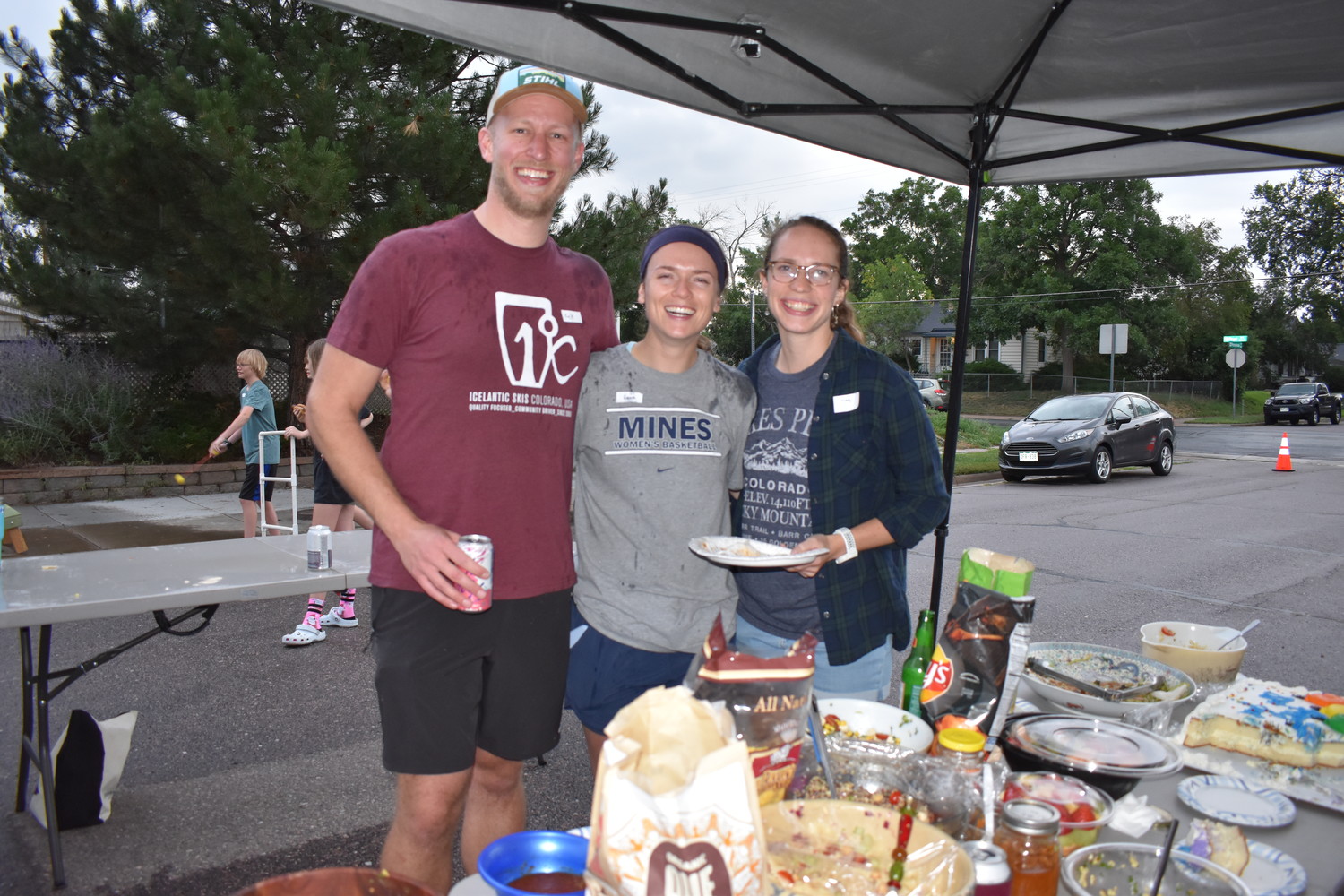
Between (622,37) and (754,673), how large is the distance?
223 centimetres

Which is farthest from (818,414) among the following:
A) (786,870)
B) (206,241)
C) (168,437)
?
(168,437)

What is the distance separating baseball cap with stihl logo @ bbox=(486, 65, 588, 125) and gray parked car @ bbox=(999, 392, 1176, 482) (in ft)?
48.2

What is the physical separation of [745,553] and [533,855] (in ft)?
2.98

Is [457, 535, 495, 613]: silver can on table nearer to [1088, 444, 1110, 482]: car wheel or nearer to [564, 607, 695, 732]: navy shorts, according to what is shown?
[564, 607, 695, 732]: navy shorts

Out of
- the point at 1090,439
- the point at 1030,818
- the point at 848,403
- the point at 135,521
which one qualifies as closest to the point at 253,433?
Result: the point at 135,521

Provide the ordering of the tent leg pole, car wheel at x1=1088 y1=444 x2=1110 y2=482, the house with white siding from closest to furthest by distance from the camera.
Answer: the tent leg pole, car wheel at x1=1088 y1=444 x2=1110 y2=482, the house with white siding

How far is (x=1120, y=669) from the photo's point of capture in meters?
2.32

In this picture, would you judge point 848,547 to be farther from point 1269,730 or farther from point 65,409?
point 65,409

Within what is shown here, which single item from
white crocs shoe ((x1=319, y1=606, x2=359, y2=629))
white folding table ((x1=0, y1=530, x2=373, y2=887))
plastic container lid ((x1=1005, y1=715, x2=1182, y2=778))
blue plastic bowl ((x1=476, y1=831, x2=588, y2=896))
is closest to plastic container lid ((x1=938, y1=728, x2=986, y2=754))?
plastic container lid ((x1=1005, y1=715, x2=1182, y2=778))

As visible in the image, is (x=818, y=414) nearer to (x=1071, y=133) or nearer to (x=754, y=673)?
(x=754, y=673)

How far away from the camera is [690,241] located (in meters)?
2.29

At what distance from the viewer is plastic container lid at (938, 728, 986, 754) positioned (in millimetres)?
1396

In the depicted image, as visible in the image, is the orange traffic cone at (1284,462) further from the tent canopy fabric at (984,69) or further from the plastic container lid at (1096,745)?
the plastic container lid at (1096,745)

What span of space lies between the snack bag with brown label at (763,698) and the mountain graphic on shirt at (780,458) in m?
1.00
